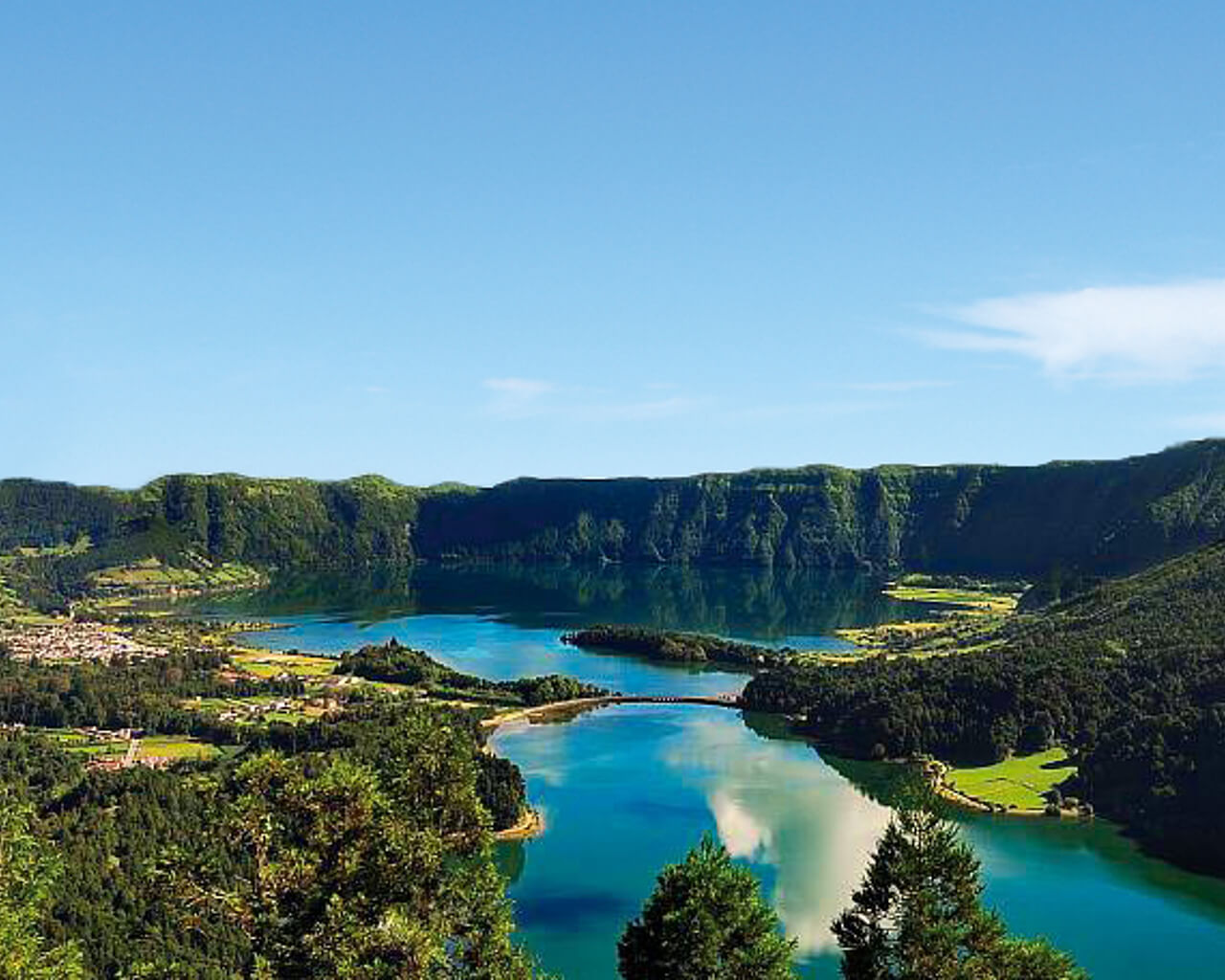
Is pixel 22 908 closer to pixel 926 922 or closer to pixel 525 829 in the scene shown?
pixel 926 922

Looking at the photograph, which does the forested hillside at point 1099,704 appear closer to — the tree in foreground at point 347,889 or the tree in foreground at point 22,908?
the tree in foreground at point 347,889

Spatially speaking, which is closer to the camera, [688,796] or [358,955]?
[358,955]

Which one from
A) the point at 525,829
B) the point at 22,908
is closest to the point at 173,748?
the point at 525,829

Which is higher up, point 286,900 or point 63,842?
point 286,900

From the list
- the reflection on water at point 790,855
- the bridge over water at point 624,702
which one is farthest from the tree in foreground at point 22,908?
the bridge over water at point 624,702

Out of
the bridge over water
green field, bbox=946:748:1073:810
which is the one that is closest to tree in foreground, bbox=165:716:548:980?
green field, bbox=946:748:1073:810

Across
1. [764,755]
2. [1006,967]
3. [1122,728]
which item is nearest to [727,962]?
[1006,967]

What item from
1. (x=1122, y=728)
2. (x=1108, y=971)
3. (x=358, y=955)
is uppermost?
(x=358, y=955)

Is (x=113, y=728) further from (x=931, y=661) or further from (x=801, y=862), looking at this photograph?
(x=931, y=661)
